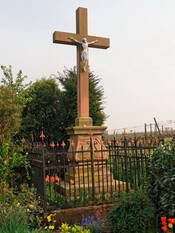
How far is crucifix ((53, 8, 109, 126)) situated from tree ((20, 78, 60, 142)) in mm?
2787

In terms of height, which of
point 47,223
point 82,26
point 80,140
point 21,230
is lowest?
point 47,223

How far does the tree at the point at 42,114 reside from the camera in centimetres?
952

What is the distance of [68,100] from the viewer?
1012cm

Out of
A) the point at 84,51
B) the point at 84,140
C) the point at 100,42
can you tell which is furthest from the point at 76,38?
the point at 84,140

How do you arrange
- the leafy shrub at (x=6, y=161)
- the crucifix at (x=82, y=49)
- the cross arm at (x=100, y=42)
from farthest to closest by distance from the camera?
the cross arm at (x=100, y=42) < the crucifix at (x=82, y=49) < the leafy shrub at (x=6, y=161)

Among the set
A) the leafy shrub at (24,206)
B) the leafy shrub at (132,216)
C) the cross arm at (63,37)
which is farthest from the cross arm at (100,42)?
the leafy shrub at (132,216)

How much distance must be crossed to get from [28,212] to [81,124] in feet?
9.44

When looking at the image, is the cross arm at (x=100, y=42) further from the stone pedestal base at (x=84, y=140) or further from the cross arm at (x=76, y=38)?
the stone pedestal base at (x=84, y=140)

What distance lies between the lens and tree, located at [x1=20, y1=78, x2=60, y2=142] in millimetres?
9516

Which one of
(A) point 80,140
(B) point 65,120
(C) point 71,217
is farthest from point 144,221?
(B) point 65,120

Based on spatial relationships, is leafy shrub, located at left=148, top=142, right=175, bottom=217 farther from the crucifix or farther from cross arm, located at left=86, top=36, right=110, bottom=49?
cross arm, located at left=86, top=36, right=110, bottom=49

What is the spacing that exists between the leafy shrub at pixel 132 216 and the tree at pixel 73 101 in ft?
19.3

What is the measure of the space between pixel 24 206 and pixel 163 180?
8.96ft

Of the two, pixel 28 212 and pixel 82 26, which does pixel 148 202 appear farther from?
pixel 82 26
